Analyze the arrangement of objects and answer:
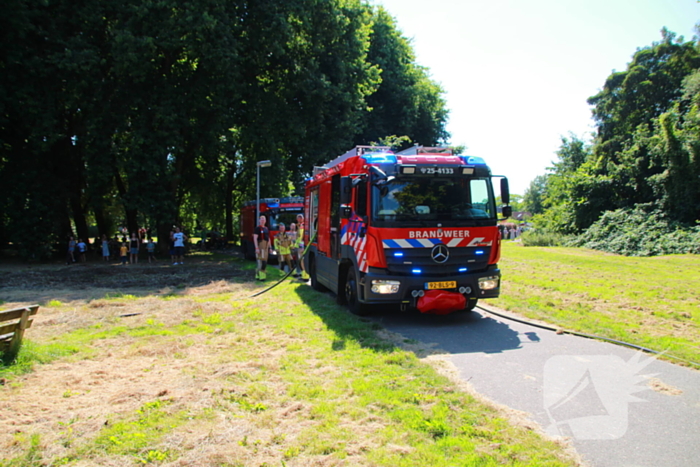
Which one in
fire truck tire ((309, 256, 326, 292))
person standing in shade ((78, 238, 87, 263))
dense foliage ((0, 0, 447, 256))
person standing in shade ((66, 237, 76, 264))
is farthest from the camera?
person standing in shade ((78, 238, 87, 263))

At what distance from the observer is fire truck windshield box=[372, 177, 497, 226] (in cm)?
860

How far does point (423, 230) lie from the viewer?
28.0 ft

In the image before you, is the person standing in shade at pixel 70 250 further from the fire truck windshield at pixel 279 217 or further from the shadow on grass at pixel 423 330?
the shadow on grass at pixel 423 330

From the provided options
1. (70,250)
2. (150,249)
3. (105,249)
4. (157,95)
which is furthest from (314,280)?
(105,249)

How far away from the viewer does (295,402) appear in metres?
4.93

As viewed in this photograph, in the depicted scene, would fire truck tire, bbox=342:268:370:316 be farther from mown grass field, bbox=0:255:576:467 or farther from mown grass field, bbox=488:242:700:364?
mown grass field, bbox=488:242:700:364

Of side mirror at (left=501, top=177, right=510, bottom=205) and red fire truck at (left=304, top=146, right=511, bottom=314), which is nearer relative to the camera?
red fire truck at (left=304, top=146, right=511, bottom=314)

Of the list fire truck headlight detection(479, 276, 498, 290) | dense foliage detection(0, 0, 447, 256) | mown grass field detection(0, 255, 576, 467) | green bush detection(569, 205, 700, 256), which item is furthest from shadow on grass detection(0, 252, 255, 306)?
green bush detection(569, 205, 700, 256)

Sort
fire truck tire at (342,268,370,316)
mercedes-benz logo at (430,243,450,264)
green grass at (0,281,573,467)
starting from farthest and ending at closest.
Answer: fire truck tire at (342,268,370,316), mercedes-benz logo at (430,243,450,264), green grass at (0,281,573,467)

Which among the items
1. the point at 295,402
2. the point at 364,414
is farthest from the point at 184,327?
the point at 364,414

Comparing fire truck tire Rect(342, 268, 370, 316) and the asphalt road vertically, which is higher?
fire truck tire Rect(342, 268, 370, 316)

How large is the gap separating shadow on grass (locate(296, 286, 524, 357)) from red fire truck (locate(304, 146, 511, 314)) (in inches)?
14.0

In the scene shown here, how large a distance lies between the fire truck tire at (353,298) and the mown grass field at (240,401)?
0.36 meters

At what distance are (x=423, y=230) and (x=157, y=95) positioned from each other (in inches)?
772
